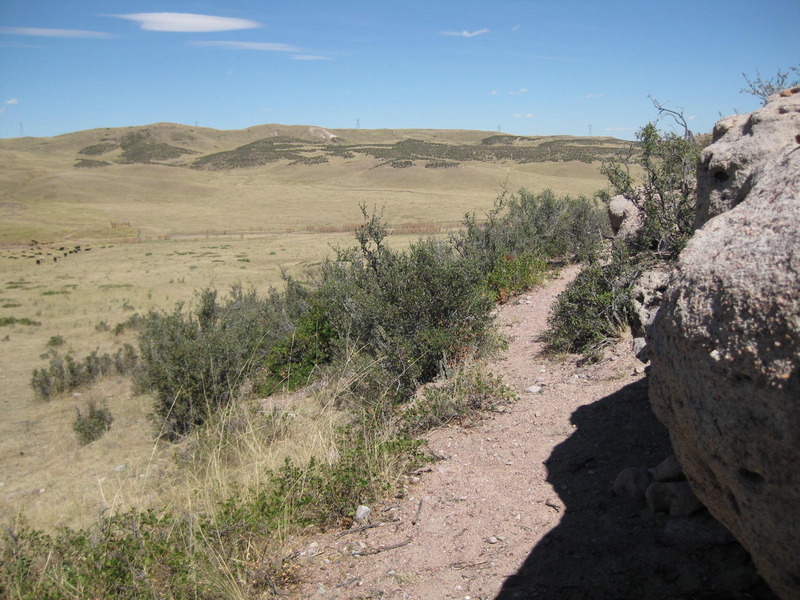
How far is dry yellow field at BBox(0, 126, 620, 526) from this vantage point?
759 centimetres

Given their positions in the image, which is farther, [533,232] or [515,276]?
[533,232]

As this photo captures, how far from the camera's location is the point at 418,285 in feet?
21.4

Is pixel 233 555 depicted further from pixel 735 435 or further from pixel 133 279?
pixel 133 279

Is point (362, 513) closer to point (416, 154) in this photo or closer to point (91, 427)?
point (91, 427)

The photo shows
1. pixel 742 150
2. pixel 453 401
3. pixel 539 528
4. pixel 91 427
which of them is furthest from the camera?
pixel 91 427

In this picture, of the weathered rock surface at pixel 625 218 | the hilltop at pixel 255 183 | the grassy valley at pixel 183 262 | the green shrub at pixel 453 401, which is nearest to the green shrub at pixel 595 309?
the weathered rock surface at pixel 625 218

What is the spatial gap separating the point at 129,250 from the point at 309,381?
3143 cm

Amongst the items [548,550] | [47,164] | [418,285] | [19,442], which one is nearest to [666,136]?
[418,285]

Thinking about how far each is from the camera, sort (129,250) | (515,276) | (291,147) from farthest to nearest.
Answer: (291,147) < (129,250) < (515,276)

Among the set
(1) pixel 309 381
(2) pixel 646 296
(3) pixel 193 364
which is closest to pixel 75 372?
(3) pixel 193 364

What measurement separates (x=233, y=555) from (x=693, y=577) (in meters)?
2.25

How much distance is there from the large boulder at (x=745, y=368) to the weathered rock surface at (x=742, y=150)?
121cm

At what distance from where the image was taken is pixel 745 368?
1.70 meters

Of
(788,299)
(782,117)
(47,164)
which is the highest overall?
(47,164)
